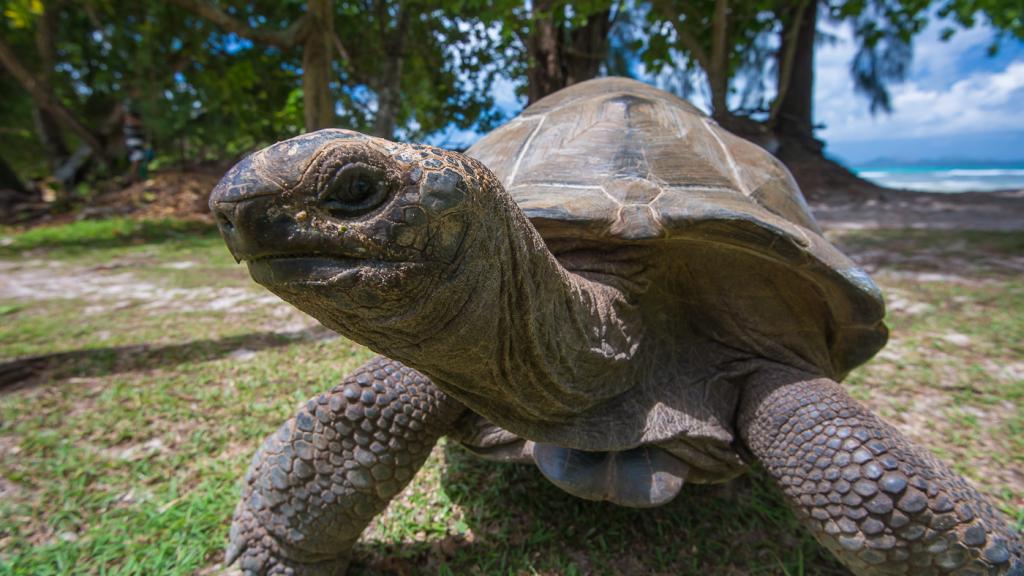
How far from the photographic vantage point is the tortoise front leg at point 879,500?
3.89ft

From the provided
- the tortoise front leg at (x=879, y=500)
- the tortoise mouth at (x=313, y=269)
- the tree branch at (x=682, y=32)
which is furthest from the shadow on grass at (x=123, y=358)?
the tree branch at (x=682, y=32)

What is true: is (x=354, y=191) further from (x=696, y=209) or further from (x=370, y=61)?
(x=370, y=61)

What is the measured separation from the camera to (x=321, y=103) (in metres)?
6.45

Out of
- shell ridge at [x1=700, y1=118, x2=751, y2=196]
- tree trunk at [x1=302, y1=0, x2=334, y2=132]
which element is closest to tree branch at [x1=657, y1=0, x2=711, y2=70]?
tree trunk at [x1=302, y1=0, x2=334, y2=132]

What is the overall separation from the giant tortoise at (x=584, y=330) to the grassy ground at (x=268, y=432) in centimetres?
28

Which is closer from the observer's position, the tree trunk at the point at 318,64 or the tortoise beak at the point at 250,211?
the tortoise beak at the point at 250,211

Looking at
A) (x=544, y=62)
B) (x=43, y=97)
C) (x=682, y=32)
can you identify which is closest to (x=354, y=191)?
(x=682, y=32)

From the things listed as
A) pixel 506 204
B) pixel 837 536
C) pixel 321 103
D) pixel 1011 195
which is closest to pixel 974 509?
pixel 837 536

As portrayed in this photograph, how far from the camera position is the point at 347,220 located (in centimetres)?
82

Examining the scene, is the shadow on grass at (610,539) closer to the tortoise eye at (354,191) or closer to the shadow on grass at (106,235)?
the tortoise eye at (354,191)

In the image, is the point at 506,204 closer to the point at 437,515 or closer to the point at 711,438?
the point at 711,438

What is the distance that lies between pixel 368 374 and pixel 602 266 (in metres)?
0.74

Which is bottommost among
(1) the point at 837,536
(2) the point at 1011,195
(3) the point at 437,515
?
(2) the point at 1011,195

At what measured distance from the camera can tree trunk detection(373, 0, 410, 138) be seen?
8000 millimetres
